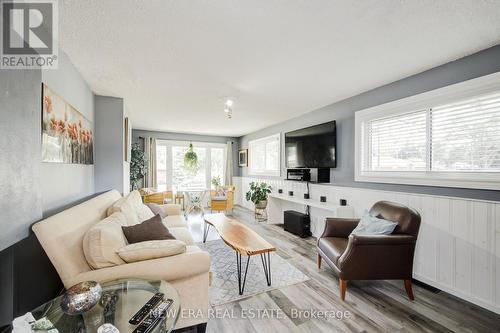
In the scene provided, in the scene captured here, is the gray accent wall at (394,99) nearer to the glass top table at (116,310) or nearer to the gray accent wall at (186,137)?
the glass top table at (116,310)

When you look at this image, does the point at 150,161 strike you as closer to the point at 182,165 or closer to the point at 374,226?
the point at 182,165

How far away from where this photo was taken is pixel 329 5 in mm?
1404

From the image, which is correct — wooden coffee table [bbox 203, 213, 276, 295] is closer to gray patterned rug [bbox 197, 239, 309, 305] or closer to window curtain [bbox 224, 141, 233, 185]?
gray patterned rug [bbox 197, 239, 309, 305]

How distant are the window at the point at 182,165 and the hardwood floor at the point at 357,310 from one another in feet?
16.7

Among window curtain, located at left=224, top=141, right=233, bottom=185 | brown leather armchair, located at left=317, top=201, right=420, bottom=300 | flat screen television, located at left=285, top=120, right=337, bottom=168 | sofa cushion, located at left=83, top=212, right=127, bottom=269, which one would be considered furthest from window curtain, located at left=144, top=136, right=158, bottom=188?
brown leather armchair, located at left=317, top=201, right=420, bottom=300

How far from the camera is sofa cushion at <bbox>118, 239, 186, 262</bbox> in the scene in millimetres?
1448

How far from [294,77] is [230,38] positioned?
107cm

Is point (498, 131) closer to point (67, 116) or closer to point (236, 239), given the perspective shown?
point (236, 239)

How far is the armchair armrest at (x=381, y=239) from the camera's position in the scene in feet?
6.36

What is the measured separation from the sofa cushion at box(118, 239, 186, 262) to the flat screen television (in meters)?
2.80

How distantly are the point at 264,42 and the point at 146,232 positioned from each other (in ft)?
6.60

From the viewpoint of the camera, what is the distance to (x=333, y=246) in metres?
2.27

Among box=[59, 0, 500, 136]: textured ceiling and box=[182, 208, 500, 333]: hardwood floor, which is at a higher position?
box=[59, 0, 500, 136]: textured ceiling

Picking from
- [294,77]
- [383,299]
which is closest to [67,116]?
[294,77]
